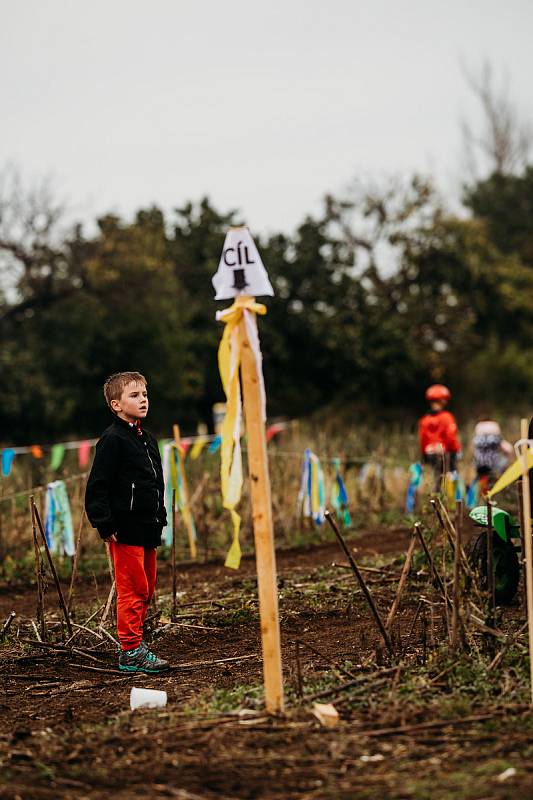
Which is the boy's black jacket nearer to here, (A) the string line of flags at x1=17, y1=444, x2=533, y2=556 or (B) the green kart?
(A) the string line of flags at x1=17, y1=444, x2=533, y2=556

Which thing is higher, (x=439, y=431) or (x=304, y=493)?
(x=439, y=431)

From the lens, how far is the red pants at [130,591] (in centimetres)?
608

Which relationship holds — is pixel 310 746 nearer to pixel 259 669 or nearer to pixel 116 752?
pixel 116 752

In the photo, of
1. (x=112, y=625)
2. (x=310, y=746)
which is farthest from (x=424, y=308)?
(x=310, y=746)

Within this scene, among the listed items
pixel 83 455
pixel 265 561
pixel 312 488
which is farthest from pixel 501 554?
pixel 83 455

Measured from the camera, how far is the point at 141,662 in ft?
19.7

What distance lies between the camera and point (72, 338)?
29.0 m

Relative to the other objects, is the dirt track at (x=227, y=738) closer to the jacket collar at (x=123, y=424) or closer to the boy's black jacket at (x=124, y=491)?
the boy's black jacket at (x=124, y=491)

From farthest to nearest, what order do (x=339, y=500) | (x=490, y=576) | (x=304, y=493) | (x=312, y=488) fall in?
(x=339, y=500) < (x=304, y=493) < (x=312, y=488) < (x=490, y=576)

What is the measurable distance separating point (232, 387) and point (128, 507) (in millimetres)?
1553

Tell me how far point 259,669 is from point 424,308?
31373mm

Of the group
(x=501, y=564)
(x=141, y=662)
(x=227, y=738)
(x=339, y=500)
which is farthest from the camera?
(x=339, y=500)

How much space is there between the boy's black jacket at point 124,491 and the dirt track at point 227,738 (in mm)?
822

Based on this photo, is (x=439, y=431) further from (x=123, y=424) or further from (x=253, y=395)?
(x=253, y=395)
